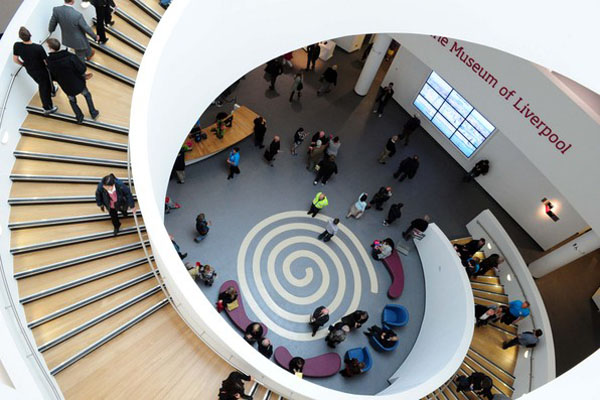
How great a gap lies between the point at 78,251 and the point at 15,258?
88 centimetres

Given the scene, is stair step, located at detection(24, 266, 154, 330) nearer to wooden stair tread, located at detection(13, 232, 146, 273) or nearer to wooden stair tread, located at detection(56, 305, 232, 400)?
wooden stair tread, located at detection(13, 232, 146, 273)

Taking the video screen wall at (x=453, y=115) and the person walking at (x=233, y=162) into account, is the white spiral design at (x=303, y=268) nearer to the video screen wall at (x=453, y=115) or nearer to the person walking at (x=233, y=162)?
the person walking at (x=233, y=162)

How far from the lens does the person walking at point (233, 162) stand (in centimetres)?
1245

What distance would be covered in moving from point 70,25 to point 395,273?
405 inches

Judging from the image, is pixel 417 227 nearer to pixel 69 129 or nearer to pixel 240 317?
pixel 240 317

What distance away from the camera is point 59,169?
718cm

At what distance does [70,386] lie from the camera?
6031mm

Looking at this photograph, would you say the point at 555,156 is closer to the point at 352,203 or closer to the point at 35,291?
the point at 352,203

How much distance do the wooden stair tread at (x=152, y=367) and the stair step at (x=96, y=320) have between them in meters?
0.37

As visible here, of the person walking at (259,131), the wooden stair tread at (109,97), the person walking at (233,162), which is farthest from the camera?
the person walking at (259,131)

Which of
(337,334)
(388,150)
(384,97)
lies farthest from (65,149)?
(384,97)

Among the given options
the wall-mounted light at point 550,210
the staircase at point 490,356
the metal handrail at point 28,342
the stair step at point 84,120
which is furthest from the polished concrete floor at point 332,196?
the metal handrail at point 28,342

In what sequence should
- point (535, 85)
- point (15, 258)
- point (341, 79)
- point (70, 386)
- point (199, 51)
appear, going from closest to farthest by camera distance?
point (70, 386) < point (15, 258) < point (199, 51) < point (535, 85) < point (341, 79)

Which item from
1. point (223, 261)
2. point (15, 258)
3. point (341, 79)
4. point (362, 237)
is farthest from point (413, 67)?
point (15, 258)
